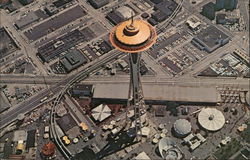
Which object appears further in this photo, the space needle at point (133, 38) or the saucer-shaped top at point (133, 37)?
the space needle at point (133, 38)

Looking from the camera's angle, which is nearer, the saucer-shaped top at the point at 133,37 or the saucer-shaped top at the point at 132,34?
the saucer-shaped top at the point at 133,37

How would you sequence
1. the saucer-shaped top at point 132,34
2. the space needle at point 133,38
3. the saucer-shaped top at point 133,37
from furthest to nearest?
the saucer-shaped top at point 132,34
the space needle at point 133,38
the saucer-shaped top at point 133,37

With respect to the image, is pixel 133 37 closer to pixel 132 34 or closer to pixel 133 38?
pixel 133 38

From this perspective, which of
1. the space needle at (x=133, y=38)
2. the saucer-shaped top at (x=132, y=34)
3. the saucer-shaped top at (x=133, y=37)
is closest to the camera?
the saucer-shaped top at (x=133, y=37)

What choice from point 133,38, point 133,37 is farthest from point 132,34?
point 133,38

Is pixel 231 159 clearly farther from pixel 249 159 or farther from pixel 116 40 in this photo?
pixel 116 40

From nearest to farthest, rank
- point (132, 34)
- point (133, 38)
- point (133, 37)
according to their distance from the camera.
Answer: point (133, 38) < point (133, 37) < point (132, 34)

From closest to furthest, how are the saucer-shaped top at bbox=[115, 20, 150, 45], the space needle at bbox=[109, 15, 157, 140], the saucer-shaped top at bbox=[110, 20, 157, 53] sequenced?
the saucer-shaped top at bbox=[110, 20, 157, 53], the space needle at bbox=[109, 15, 157, 140], the saucer-shaped top at bbox=[115, 20, 150, 45]

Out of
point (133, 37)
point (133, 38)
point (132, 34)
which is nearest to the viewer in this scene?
point (133, 38)

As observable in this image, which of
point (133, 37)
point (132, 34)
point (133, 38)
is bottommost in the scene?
point (133, 38)

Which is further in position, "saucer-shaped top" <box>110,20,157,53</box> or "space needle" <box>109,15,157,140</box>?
"space needle" <box>109,15,157,140</box>

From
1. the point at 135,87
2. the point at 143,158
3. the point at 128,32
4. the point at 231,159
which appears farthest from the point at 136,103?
the point at 231,159
